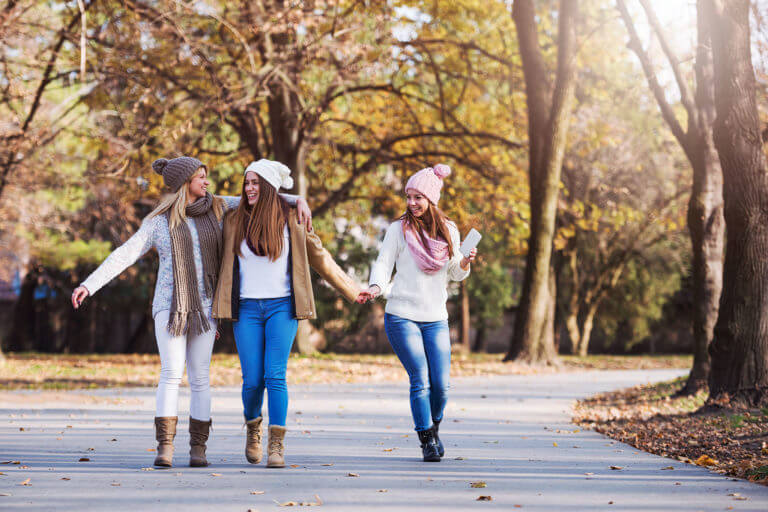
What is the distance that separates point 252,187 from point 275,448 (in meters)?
1.80

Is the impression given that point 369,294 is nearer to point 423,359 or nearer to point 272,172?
point 423,359

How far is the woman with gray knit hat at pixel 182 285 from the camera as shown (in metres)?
6.52

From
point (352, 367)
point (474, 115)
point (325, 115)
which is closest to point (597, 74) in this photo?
point (474, 115)

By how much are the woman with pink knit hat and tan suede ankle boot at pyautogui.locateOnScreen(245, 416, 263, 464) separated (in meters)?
1.14

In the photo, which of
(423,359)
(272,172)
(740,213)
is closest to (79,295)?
(272,172)

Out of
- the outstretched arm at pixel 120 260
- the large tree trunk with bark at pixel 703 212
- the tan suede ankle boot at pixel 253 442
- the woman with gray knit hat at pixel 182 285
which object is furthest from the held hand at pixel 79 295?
the large tree trunk with bark at pixel 703 212

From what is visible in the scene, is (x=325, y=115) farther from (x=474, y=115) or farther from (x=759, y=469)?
(x=759, y=469)

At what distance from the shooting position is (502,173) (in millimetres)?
22094

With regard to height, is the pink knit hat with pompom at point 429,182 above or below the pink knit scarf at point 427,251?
above

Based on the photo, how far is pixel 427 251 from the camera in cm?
722

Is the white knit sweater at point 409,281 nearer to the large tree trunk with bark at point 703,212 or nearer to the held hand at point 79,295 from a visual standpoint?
the held hand at point 79,295

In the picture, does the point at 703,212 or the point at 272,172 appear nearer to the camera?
the point at 272,172

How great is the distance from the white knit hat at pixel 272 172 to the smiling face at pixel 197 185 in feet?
1.11

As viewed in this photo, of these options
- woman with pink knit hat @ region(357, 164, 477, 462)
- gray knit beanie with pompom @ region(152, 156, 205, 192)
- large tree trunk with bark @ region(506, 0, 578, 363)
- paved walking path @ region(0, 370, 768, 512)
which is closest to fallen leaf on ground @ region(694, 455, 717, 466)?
paved walking path @ region(0, 370, 768, 512)
